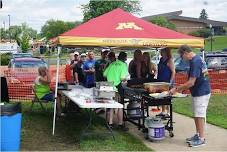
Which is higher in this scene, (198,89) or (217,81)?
(198,89)

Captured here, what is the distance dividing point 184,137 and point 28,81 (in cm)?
875

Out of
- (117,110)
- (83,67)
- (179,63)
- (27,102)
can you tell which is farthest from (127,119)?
(179,63)

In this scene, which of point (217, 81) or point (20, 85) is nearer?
point (20, 85)

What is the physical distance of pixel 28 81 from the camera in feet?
55.1

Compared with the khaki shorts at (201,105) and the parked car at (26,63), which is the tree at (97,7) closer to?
the parked car at (26,63)

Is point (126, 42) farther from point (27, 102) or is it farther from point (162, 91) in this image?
point (27, 102)

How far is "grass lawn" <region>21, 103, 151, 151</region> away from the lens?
327 inches

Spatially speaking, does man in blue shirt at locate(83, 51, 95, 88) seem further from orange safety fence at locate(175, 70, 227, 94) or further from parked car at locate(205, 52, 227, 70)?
parked car at locate(205, 52, 227, 70)

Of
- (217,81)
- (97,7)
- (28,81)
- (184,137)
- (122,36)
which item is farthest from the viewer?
(97,7)

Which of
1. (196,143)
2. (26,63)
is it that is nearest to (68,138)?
(196,143)

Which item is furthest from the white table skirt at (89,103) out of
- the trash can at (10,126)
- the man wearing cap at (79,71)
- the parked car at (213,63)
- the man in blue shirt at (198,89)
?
the parked car at (213,63)

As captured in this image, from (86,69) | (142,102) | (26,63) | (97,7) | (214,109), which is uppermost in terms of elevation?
(97,7)

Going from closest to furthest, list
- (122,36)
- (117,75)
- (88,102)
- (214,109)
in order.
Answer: (88,102) → (122,36) → (117,75) → (214,109)

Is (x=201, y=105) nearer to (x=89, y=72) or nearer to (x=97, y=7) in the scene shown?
(x=89, y=72)
